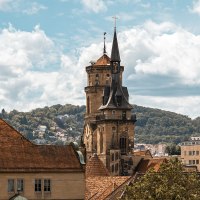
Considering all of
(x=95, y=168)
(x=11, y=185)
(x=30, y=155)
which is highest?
(x=95, y=168)

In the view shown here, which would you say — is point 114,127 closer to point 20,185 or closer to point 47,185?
point 47,185

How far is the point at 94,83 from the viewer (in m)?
179

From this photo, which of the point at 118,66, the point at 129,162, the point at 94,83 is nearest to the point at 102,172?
the point at 129,162

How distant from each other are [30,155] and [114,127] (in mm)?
90448

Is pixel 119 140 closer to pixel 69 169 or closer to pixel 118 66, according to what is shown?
pixel 118 66

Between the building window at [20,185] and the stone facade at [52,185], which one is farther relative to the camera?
the building window at [20,185]

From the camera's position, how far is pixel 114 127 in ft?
520

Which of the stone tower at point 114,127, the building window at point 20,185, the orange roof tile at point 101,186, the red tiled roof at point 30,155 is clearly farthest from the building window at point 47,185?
the stone tower at point 114,127

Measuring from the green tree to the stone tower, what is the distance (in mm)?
95112

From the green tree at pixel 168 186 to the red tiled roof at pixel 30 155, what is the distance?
38.3 feet

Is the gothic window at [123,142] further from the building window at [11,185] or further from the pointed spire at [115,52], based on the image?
the building window at [11,185]

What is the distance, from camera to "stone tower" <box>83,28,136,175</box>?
15512 centimetres

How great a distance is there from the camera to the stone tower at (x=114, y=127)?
509 feet

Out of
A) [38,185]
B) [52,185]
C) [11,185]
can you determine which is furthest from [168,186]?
[11,185]
